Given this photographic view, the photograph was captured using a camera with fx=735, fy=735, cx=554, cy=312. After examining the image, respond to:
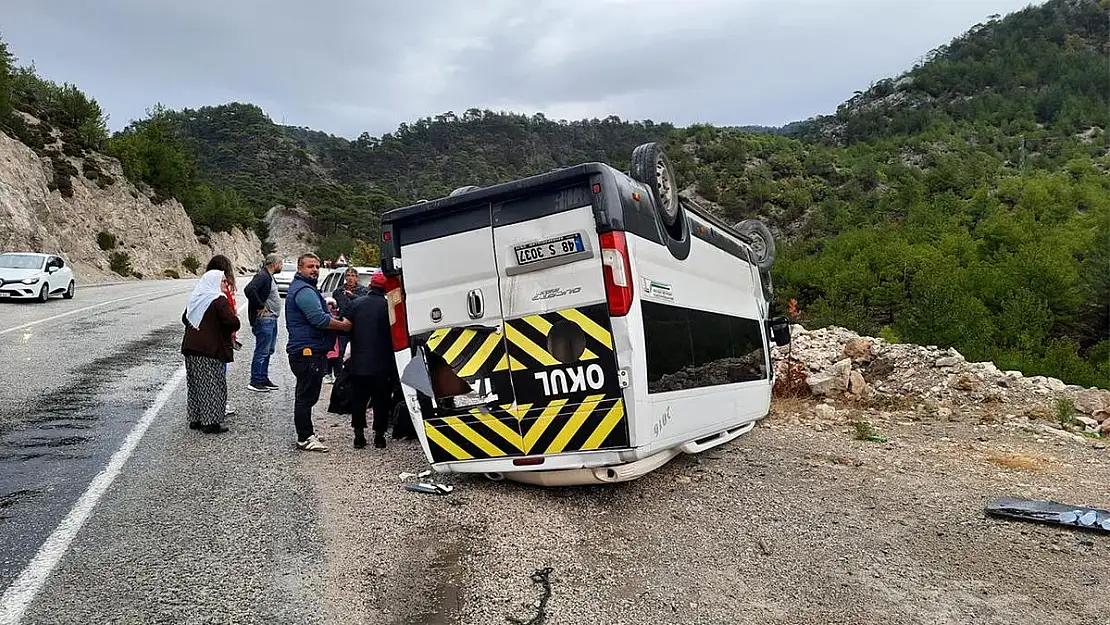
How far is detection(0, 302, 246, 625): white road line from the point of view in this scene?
11.9 ft

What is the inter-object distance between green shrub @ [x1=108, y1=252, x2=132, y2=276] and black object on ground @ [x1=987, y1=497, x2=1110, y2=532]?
43.9 metres

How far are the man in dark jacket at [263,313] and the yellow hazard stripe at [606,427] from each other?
16.5 feet

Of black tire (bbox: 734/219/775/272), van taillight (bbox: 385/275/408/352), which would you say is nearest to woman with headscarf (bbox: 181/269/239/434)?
van taillight (bbox: 385/275/408/352)

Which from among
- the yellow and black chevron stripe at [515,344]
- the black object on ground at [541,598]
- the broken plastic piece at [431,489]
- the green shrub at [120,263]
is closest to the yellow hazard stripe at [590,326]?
the yellow and black chevron stripe at [515,344]

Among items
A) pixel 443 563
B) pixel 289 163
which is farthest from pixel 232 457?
pixel 289 163

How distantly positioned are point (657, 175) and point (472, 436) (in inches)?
97.3

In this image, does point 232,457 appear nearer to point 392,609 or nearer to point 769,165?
point 392,609

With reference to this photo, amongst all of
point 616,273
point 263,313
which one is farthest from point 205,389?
point 616,273

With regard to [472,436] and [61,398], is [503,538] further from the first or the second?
[61,398]

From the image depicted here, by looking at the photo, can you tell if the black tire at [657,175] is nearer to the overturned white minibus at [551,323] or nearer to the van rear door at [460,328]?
the overturned white minibus at [551,323]

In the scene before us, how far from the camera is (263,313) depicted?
9.08 meters

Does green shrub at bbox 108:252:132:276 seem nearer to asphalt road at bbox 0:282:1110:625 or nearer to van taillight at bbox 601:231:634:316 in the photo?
asphalt road at bbox 0:282:1110:625

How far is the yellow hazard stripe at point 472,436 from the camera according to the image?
5.49 meters

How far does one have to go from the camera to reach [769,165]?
76625 mm
